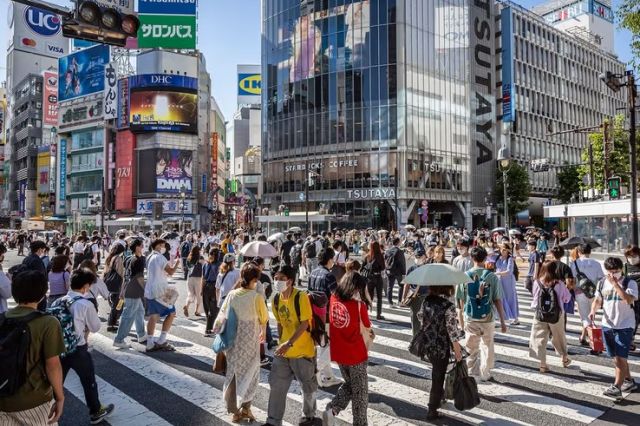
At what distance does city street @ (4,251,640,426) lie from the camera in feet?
18.2

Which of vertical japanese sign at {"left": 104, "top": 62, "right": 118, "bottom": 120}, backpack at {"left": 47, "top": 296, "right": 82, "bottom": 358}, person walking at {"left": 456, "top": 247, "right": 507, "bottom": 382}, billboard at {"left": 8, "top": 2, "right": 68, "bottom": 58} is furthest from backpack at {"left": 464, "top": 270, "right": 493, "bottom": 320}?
billboard at {"left": 8, "top": 2, "right": 68, "bottom": 58}

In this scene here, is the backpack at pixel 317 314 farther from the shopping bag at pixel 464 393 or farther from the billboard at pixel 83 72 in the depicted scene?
the billboard at pixel 83 72

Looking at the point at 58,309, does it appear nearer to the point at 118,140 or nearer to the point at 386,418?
the point at 386,418

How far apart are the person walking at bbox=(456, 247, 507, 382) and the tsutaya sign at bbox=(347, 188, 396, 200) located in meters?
43.8

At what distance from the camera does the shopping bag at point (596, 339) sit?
792cm

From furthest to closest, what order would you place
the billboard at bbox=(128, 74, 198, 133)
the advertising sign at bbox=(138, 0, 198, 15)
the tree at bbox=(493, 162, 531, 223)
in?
1. the advertising sign at bbox=(138, 0, 198, 15)
2. the billboard at bbox=(128, 74, 198, 133)
3. the tree at bbox=(493, 162, 531, 223)

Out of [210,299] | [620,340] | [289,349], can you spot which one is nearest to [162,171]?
[210,299]

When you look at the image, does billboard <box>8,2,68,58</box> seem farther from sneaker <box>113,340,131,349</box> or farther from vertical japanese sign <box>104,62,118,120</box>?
sneaker <box>113,340,131,349</box>

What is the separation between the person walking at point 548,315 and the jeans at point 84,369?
5982 millimetres

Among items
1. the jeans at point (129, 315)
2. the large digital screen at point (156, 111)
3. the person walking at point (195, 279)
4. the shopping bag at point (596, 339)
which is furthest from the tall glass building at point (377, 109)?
the shopping bag at point (596, 339)

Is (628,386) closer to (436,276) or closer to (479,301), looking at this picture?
(479,301)

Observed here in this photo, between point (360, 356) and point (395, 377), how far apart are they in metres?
2.52

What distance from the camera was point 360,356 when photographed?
15.9 ft

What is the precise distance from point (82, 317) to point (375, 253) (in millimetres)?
6939
